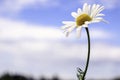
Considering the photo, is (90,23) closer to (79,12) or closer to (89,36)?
(89,36)

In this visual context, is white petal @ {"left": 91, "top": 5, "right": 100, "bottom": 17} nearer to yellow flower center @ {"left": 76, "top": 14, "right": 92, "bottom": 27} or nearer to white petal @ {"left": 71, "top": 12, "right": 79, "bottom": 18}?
yellow flower center @ {"left": 76, "top": 14, "right": 92, "bottom": 27}

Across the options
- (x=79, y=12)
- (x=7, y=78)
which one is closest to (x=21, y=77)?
(x=7, y=78)

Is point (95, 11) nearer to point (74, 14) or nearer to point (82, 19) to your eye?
point (82, 19)

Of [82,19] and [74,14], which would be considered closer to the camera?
[82,19]

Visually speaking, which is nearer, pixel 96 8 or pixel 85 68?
pixel 85 68

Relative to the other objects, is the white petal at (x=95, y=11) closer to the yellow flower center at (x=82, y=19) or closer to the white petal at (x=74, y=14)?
the yellow flower center at (x=82, y=19)

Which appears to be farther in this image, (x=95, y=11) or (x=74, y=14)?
(x=74, y=14)

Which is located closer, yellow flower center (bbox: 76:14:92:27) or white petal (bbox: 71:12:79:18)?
yellow flower center (bbox: 76:14:92:27)

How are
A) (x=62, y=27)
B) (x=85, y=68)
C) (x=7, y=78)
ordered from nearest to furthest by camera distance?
1. (x=85, y=68)
2. (x=62, y=27)
3. (x=7, y=78)

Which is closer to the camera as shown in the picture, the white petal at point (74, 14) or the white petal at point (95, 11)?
the white petal at point (95, 11)

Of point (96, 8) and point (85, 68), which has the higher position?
point (96, 8)

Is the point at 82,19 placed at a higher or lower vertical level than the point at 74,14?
lower
